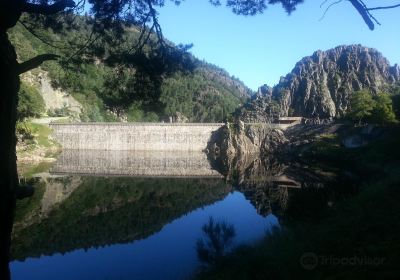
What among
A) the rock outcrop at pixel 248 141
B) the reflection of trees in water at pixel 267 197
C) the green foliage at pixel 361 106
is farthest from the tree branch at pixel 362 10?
the rock outcrop at pixel 248 141

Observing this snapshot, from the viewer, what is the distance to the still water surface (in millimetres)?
17188

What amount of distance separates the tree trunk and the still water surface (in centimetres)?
938

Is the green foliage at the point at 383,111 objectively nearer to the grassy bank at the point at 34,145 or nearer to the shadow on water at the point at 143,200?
the shadow on water at the point at 143,200

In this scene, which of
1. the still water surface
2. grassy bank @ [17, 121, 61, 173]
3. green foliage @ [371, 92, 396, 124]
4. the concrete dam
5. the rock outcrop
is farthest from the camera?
the concrete dam

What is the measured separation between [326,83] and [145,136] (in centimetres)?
5098

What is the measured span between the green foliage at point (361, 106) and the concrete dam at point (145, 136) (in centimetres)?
2646

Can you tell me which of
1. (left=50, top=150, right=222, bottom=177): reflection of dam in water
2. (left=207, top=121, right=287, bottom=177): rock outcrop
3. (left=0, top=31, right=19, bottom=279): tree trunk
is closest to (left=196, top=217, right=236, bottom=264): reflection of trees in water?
(left=0, top=31, right=19, bottom=279): tree trunk

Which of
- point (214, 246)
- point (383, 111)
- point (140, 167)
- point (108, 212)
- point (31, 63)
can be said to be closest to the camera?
point (31, 63)

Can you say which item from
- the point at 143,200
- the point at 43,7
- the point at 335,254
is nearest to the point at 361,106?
the point at 143,200

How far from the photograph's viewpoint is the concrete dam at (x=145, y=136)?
262ft

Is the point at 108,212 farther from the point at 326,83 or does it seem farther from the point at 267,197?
the point at 326,83

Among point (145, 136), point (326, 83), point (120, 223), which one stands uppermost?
point (326, 83)

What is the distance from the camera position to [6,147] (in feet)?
→ 19.9

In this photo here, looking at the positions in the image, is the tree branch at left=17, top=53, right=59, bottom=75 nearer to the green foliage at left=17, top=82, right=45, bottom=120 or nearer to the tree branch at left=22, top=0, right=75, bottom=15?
the tree branch at left=22, top=0, right=75, bottom=15
